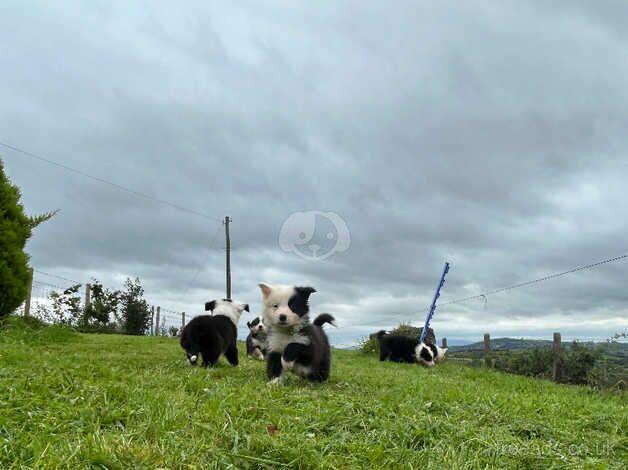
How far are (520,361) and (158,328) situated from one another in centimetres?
2140

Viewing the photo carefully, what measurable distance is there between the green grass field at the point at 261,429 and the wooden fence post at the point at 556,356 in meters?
10.3

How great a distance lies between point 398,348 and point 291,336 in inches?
472

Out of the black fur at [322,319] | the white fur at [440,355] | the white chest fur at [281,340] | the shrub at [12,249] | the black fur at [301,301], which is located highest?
the shrub at [12,249]

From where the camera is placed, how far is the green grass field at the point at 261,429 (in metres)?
3.45

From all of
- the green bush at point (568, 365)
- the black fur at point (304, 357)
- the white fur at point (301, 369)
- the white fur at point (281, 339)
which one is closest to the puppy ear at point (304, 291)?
the black fur at point (304, 357)

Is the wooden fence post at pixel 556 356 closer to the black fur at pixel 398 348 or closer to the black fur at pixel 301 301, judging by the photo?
the black fur at pixel 398 348

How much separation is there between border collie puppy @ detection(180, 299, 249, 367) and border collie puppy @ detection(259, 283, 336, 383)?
6.73 feet

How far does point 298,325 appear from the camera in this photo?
8.01 meters

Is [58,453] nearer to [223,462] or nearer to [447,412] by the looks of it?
[223,462]

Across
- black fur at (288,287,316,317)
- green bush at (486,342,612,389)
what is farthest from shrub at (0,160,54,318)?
green bush at (486,342,612,389)

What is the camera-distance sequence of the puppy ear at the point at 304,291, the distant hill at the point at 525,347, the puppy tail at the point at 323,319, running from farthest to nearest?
the distant hill at the point at 525,347
the puppy tail at the point at 323,319
the puppy ear at the point at 304,291

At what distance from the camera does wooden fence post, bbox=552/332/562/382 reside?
15.9 meters

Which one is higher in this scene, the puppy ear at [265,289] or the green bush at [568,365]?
the puppy ear at [265,289]

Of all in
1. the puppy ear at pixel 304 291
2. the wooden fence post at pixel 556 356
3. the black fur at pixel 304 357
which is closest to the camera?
the black fur at pixel 304 357
